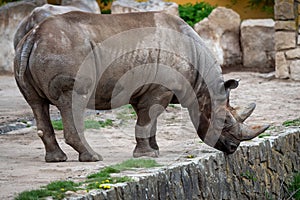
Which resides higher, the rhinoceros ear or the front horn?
the rhinoceros ear

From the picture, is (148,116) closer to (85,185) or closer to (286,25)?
(85,185)

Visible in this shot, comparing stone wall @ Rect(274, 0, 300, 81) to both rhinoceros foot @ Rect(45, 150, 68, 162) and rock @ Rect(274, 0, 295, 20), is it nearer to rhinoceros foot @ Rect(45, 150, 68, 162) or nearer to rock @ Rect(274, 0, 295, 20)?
rock @ Rect(274, 0, 295, 20)

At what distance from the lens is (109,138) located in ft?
32.1

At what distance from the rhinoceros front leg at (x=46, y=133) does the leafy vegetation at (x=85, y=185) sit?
74cm

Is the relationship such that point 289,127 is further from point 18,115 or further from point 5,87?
point 5,87

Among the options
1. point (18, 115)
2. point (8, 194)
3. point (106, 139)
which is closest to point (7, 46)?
point (18, 115)

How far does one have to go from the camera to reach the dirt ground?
23.5ft

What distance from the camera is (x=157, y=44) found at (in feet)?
27.1

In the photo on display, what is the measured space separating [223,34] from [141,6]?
6.09 feet

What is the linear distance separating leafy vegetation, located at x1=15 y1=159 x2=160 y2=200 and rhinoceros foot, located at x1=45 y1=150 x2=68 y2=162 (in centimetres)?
70

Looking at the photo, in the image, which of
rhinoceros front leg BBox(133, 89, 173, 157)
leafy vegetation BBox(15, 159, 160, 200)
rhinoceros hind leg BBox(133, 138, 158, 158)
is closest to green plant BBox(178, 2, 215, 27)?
rhinoceros front leg BBox(133, 89, 173, 157)

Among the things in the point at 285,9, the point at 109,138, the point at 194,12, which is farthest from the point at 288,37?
the point at 109,138

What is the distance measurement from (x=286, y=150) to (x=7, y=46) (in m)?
8.81

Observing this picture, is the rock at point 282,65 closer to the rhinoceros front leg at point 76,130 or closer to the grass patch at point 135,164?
the grass patch at point 135,164
